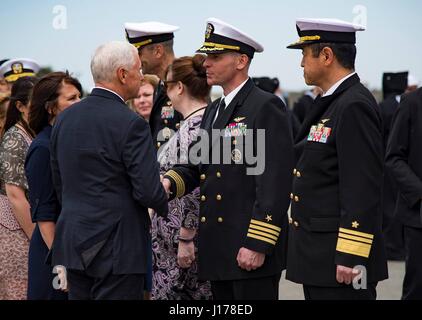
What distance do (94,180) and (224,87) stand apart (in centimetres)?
110

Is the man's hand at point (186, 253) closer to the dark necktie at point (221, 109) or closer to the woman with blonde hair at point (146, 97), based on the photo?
the dark necktie at point (221, 109)

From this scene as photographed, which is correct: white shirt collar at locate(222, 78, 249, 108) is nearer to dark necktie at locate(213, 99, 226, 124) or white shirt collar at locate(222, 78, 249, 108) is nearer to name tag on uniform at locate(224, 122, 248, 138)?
dark necktie at locate(213, 99, 226, 124)

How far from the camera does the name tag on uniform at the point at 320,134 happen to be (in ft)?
12.2

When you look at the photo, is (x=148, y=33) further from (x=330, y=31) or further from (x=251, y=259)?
(x=251, y=259)

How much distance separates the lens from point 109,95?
12.3ft

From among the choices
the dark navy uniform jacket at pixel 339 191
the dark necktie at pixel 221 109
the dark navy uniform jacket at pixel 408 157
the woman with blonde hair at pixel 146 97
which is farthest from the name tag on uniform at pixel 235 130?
the woman with blonde hair at pixel 146 97

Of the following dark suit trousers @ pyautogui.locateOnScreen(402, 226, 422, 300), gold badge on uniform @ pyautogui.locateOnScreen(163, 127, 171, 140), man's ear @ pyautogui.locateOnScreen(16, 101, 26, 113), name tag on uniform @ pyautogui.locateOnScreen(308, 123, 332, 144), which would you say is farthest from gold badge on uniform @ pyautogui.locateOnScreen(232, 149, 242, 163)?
dark suit trousers @ pyautogui.locateOnScreen(402, 226, 422, 300)

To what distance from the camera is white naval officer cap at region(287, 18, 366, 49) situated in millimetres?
3844

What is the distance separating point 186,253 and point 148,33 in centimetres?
175

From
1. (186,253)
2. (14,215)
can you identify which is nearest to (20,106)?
(14,215)

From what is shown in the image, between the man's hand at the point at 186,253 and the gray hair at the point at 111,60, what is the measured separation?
1213 mm

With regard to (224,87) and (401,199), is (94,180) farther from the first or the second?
(401,199)

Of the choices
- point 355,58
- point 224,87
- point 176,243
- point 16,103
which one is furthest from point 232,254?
point 16,103

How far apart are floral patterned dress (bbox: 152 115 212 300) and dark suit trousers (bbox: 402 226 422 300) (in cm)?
161
